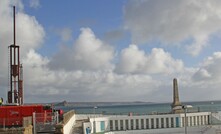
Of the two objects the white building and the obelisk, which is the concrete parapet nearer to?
the white building

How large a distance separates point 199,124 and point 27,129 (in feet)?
160

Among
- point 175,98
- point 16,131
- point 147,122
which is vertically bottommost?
point 147,122

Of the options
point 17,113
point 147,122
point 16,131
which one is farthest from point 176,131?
point 16,131

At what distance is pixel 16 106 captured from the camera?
3234 centimetres

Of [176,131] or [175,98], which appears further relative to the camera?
[175,98]

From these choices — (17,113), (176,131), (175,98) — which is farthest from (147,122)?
(17,113)

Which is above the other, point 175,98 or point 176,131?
point 175,98

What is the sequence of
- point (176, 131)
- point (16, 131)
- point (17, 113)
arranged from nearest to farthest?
point (16, 131) → point (17, 113) → point (176, 131)

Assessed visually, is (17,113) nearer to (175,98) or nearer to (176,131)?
(176,131)

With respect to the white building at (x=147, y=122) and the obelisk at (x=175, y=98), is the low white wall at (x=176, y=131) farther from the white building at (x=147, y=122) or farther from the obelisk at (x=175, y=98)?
the obelisk at (x=175, y=98)

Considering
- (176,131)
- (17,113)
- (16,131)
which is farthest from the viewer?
(176,131)

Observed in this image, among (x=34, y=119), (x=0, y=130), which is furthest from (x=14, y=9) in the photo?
(x=0, y=130)

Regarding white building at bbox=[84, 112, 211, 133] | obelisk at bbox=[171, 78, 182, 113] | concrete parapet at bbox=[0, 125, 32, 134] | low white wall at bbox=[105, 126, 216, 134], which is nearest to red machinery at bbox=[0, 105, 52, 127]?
concrete parapet at bbox=[0, 125, 32, 134]

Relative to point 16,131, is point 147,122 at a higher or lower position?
lower
